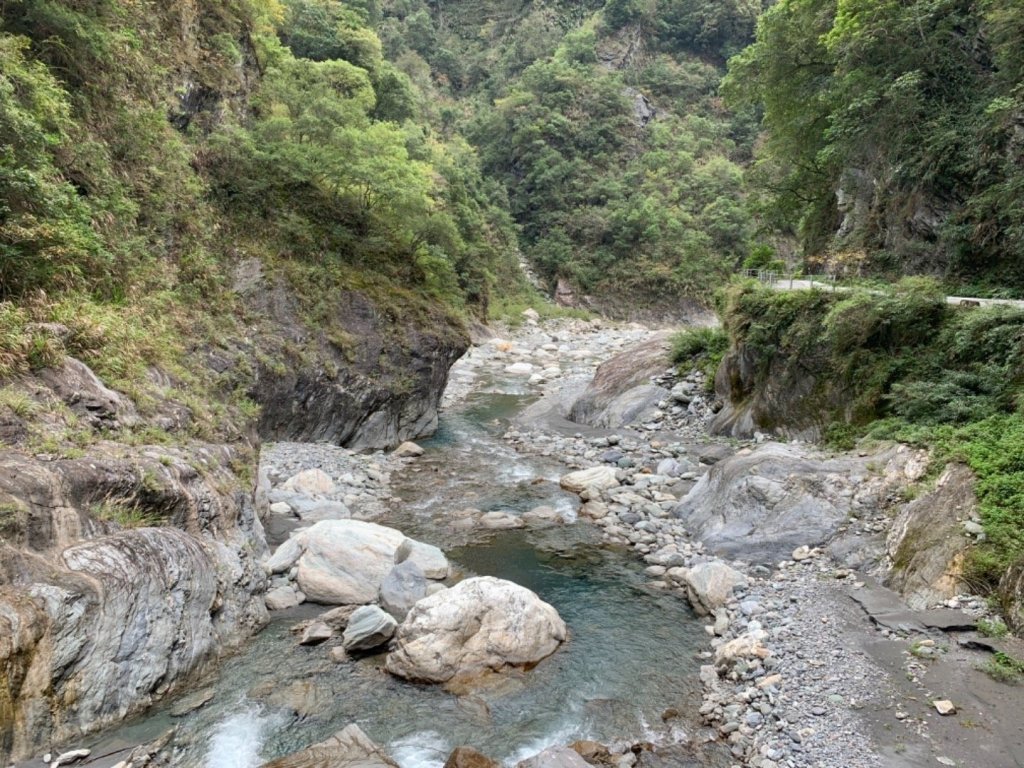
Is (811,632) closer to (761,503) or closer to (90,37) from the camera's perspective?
(761,503)

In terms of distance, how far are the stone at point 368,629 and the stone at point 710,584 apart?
4.85 metres

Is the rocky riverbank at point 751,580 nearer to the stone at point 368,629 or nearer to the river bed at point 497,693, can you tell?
the stone at point 368,629

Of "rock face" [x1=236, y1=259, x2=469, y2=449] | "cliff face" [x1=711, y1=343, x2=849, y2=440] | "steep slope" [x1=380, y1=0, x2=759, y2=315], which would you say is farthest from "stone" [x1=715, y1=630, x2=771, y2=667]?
"steep slope" [x1=380, y1=0, x2=759, y2=315]

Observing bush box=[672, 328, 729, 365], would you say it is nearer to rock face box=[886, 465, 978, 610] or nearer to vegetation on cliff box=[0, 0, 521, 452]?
vegetation on cliff box=[0, 0, 521, 452]

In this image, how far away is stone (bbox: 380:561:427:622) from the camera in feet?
29.8

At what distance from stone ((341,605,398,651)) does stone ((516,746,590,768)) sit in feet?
8.79

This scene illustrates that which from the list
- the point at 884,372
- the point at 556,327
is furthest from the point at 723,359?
the point at 556,327

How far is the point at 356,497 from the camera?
1384cm

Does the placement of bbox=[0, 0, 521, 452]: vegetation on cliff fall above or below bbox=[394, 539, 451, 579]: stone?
above

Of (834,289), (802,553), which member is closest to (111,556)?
(802,553)

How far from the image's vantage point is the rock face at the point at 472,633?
7.80 metres

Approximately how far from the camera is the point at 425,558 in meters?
10.5

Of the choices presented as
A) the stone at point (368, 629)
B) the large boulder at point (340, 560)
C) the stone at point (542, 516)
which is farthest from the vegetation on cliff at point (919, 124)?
the stone at point (368, 629)

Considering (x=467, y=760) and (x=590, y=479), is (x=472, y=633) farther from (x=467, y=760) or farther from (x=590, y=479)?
(x=590, y=479)
